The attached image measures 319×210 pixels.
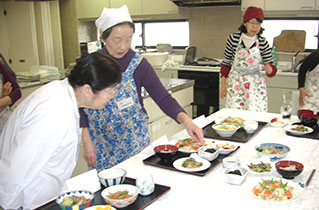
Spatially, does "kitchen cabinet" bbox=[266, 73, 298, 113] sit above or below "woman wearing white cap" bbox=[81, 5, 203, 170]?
below

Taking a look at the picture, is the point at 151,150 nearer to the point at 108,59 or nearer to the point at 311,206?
the point at 108,59

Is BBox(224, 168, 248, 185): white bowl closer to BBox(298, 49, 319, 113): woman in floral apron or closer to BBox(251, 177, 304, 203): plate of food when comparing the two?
BBox(251, 177, 304, 203): plate of food

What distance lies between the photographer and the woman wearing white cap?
194 centimetres

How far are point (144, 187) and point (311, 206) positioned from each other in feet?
2.07

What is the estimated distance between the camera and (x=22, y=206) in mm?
1369

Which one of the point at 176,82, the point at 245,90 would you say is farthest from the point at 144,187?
the point at 176,82

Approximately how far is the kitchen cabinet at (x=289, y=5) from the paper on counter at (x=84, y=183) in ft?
12.7

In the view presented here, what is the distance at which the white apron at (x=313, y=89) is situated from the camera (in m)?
3.23

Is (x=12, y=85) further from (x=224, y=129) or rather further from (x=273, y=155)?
(x=273, y=155)

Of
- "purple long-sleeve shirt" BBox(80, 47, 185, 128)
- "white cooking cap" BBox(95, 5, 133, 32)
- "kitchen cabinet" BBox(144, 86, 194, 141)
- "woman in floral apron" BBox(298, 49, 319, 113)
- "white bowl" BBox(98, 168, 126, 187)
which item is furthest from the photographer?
"kitchen cabinet" BBox(144, 86, 194, 141)

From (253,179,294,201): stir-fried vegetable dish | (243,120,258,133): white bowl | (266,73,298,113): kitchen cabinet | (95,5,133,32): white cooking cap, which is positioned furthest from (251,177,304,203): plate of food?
(266,73,298,113): kitchen cabinet

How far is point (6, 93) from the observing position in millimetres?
2740

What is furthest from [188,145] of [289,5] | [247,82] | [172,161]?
[289,5]

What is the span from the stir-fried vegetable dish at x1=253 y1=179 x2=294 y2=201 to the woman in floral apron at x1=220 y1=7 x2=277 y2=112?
192 centimetres
